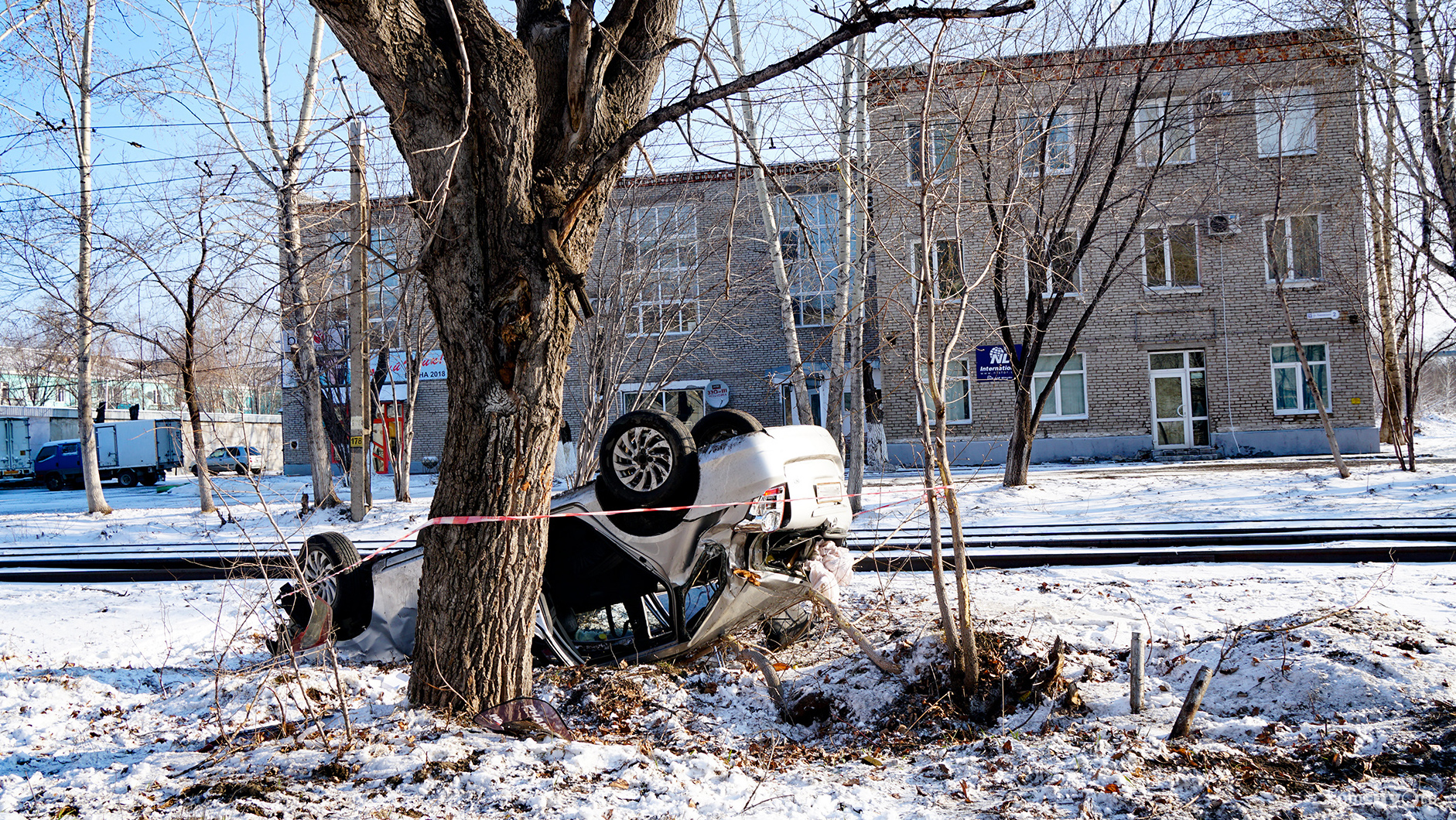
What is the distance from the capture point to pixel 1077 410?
2552 centimetres

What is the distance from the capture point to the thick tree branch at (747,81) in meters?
3.92

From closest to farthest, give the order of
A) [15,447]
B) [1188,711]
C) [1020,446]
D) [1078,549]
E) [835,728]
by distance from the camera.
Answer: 1. [1188,711]
2. [835,728]
3. [1078,549]
4. [1020,446]
5. [15,447]

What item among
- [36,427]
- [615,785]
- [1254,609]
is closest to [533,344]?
[615,785]

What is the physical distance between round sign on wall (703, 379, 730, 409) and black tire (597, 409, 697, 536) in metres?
24.1

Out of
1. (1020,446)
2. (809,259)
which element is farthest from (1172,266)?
(809,259)

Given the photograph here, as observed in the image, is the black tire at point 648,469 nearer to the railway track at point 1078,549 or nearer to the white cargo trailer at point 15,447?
the railway track at point 1078,549

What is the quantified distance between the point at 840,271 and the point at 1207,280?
661 inches

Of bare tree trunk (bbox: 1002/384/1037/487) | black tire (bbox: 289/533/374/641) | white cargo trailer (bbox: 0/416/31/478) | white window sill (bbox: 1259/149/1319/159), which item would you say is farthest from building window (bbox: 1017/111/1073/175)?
white cargo trailer (bbox: 0/416/31/478)

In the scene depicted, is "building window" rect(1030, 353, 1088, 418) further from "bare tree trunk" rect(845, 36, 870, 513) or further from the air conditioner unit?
"bare tree trunk" rect(845, 36, 870, 513)

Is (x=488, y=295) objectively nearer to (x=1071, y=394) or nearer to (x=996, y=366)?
(x=996, y=366)

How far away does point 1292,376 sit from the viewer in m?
24.7

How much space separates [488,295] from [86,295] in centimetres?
1785

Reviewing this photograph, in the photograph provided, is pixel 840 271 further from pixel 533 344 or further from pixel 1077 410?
pixel 1077 410

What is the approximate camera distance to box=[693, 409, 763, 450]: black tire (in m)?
5.56
